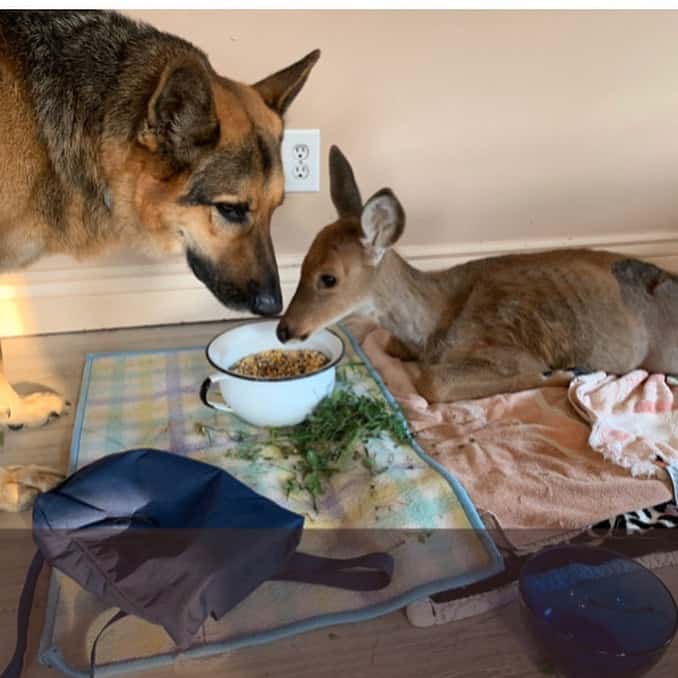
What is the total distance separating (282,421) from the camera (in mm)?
1541

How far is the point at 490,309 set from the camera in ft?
6.02

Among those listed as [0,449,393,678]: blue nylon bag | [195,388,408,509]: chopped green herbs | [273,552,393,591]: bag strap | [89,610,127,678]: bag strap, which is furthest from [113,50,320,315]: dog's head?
[89,610,127,678]: bag strap

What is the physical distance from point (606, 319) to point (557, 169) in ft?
2.27

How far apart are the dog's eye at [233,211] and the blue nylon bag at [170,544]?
475mm

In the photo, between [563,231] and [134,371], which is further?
[563,231]

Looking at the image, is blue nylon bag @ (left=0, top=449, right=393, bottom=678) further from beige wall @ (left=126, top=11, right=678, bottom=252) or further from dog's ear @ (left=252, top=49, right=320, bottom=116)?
beige wall @ (left=126, top=11, right=678, bottom=252)

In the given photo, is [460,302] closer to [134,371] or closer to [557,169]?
[557,169]

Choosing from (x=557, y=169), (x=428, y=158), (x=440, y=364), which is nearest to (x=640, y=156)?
(x=557, y=169)

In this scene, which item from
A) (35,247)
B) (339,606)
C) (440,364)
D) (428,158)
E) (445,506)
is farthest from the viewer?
(428,158)

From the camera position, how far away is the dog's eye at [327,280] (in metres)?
1.71

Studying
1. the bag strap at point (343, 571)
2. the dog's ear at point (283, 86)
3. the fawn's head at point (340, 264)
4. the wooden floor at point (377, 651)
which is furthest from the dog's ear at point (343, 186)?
the wooden floor at point (377, 651)

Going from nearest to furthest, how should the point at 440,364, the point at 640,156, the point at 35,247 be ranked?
the point at 35,247
the point at 440,364
the point at 640,156

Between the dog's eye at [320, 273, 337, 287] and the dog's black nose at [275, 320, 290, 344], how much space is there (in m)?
0.14

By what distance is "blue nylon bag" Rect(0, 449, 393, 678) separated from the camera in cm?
108
